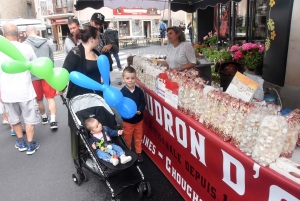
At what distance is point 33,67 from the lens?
2504mm

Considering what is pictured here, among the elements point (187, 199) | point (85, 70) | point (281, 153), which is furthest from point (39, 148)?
point (281, 153)

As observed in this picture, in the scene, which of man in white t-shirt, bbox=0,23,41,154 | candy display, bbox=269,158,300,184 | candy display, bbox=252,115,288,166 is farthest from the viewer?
man in white t-shirt, bbox=0,23,41,154

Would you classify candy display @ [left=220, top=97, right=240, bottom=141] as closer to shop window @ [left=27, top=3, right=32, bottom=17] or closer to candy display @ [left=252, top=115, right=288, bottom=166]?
candy display @ [left=252, top=115, right=288, bottom=166]

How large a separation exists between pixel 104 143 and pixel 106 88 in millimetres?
595

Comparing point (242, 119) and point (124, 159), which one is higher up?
point (242, 119)

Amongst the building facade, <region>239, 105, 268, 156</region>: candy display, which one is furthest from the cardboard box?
the building facade

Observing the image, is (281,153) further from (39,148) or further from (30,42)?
(30,42)

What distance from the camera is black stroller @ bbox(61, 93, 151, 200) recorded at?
2.50 metres

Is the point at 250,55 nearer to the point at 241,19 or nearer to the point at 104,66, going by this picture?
the point at 241,19

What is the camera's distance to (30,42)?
4.40 meters

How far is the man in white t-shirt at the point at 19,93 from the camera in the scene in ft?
11.2

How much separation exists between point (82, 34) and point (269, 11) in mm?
3147

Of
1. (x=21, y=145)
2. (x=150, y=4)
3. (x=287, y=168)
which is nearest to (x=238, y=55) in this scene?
(x=150, y=4)

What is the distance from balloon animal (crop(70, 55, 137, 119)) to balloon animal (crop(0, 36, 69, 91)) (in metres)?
0.14
